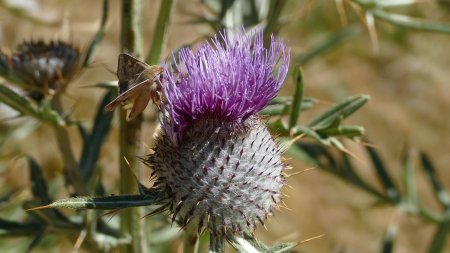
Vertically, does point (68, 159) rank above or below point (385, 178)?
above

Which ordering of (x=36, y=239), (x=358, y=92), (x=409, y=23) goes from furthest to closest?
(x=358, y=92) < (x=409, y=23) < (x=36, y=239)

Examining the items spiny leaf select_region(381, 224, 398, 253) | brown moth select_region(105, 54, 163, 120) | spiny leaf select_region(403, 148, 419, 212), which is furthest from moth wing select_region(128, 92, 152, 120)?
spiny leaf select_region(403, 148, 419, 212)

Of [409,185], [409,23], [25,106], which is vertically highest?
[25,106]

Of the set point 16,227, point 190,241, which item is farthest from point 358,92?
point 190,241

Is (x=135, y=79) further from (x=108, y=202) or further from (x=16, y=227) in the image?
(x=16, y=227)

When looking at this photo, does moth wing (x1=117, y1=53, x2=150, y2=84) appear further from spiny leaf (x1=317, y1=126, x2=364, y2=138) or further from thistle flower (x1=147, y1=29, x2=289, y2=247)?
spiny leaf (x1=317, y1=126, x2=364, y2=138)

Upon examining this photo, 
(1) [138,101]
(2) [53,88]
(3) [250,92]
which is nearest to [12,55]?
(2) [53,88]

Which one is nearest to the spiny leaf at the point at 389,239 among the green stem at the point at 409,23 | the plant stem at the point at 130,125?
the green stem at the point at 409,23
